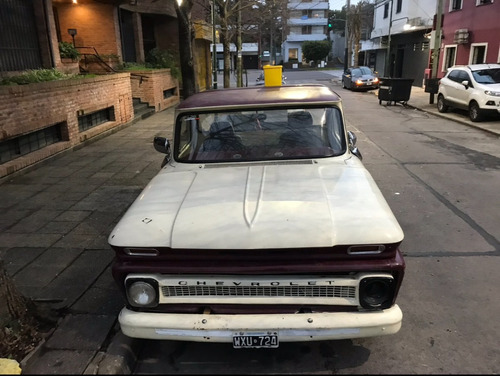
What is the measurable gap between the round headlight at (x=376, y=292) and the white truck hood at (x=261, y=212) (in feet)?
0.91

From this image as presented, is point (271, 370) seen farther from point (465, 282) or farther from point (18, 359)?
point (465, 282)

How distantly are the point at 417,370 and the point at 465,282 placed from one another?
5.25ft

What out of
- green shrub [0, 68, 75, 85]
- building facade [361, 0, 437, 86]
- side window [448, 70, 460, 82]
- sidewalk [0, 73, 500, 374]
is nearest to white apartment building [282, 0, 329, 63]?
building facade [361, 0, 437, 86]

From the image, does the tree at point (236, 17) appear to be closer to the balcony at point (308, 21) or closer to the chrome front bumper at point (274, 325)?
the chrome front bumper at point (274, 325)

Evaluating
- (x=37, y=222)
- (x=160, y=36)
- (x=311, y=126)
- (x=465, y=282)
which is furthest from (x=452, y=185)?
(x=160, y=36)

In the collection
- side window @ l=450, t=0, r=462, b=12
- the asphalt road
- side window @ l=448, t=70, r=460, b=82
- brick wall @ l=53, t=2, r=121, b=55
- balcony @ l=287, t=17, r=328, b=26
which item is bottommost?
the asphalt road

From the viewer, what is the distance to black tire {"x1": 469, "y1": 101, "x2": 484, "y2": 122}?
46.3 ft

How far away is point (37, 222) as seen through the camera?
5836 mm

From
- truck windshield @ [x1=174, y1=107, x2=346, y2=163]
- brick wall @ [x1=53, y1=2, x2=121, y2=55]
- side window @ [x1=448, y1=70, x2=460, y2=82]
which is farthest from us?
brick wall @ [x1=53, y1=2, x2=121, y2=55]

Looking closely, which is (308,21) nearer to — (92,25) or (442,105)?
(442,105)

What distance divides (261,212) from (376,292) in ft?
2.92

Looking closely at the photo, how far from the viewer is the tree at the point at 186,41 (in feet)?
56.6

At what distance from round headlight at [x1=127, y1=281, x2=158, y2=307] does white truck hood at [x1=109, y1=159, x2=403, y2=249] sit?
28cm

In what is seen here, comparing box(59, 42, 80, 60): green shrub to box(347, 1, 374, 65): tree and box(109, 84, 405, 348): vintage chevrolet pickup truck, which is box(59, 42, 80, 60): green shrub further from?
box(347, 1, 374, 65): tree
